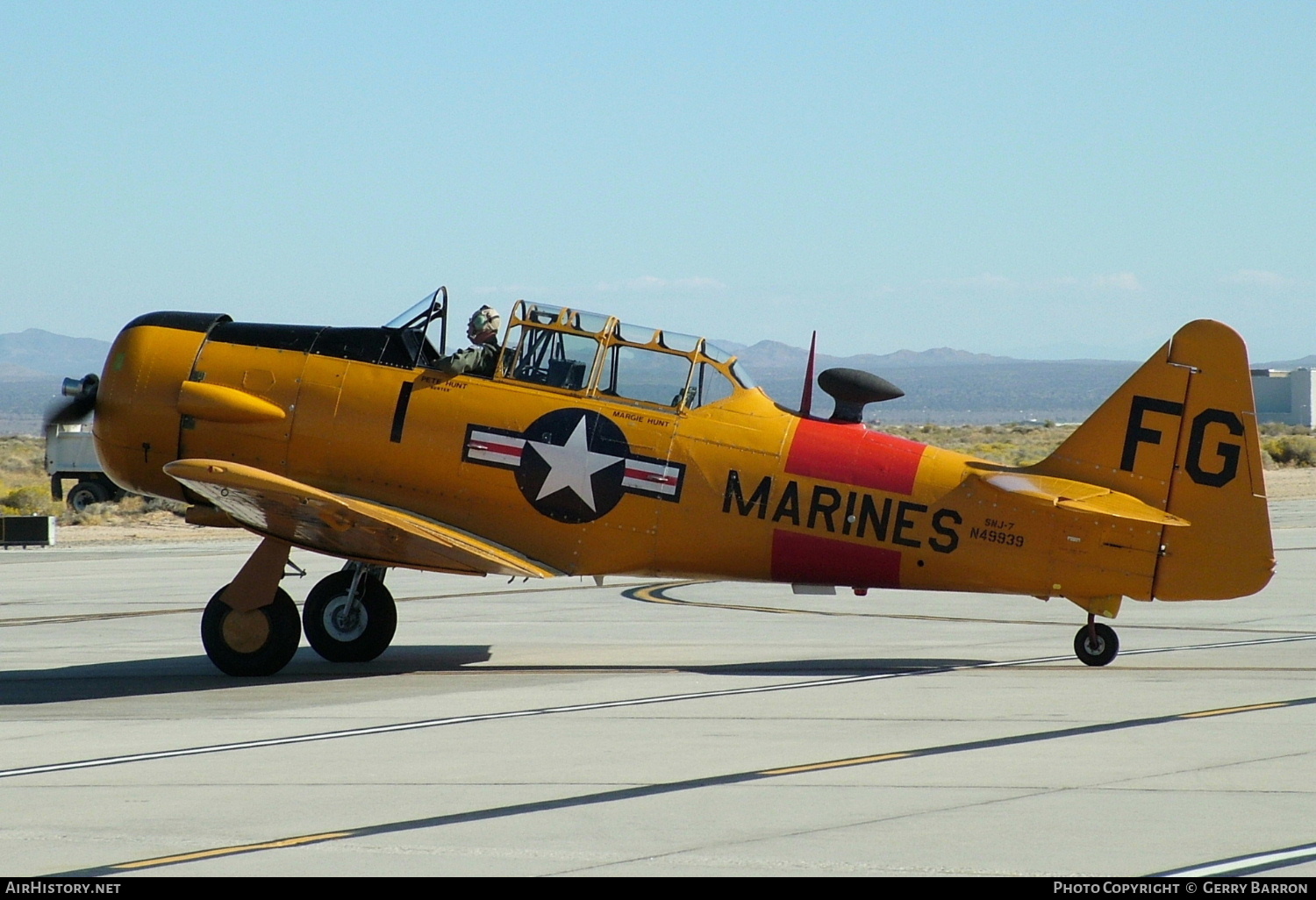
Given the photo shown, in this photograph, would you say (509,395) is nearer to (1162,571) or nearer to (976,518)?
(976,518)

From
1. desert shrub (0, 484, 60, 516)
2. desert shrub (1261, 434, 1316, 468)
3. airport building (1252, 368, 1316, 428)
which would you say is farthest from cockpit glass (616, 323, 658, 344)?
airport building (1252, 368, 1316, 428)

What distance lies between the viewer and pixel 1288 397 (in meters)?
106

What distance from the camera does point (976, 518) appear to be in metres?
11.0

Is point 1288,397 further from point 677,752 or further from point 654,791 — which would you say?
point 654,791

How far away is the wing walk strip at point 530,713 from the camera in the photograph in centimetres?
802

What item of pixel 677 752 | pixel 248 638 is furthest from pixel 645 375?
pixel 677 752

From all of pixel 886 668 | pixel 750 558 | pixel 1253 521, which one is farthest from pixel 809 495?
pixel 1253 521

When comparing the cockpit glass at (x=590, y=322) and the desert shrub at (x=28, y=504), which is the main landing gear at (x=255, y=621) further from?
the desert shrub at (x=28, y=504)

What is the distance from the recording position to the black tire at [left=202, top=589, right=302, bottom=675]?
446 inches

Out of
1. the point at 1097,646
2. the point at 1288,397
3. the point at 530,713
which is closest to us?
the point at 530,713

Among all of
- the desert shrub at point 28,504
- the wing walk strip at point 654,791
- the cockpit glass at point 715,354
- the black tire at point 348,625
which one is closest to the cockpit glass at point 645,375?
the cockpit glass at point 715,354

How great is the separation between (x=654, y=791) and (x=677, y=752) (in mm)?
1032

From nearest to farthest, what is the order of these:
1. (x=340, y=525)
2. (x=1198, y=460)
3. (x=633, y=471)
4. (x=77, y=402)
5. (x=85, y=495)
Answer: (x=340, y=525) → (x=1198, y=460) → (x=633, y=471) → (x=77, y=402) → (x=85, y=495)
